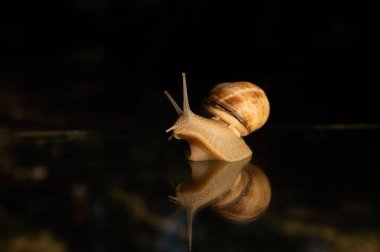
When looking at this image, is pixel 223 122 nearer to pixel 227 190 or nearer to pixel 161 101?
pixel 227 190

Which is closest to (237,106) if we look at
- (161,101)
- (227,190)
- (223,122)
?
(223,122)

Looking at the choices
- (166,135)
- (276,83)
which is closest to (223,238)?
(166,135)

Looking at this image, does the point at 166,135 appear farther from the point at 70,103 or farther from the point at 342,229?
the point at 342,229

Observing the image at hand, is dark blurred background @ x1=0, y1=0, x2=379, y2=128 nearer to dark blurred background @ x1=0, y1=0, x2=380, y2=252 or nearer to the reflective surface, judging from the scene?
dark blurred background @ x1=0, y1=0, x2=380, y2=252

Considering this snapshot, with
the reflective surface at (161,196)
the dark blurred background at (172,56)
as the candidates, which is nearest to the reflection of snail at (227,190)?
the reflective surface at (161,196)

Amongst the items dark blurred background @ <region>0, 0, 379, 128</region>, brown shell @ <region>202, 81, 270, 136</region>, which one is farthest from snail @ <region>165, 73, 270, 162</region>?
dark blurred background @ <region>0, 0, 379, 128</region>

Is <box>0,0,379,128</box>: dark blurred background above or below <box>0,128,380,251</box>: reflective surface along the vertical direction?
below
